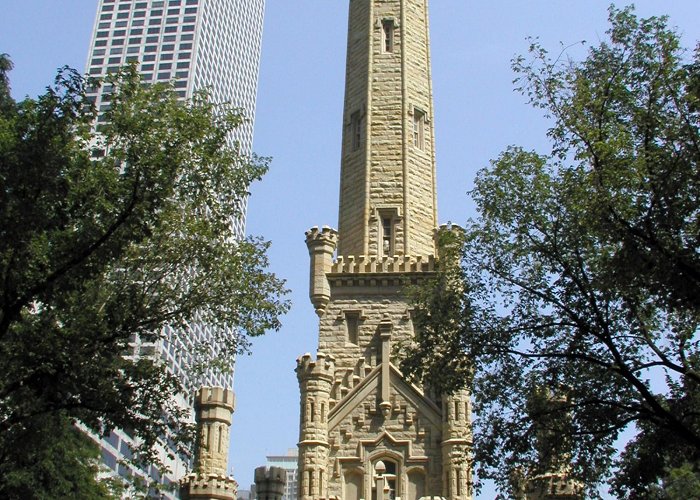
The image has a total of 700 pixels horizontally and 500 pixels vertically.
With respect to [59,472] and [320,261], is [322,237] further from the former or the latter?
[59,472]

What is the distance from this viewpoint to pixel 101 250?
15398 mm

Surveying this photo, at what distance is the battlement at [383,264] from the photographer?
28.9 meters

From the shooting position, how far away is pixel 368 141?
3159 centimetres

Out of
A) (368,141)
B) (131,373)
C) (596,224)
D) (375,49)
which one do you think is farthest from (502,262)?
(375,49)

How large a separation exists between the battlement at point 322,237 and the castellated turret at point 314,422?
12.3 feet

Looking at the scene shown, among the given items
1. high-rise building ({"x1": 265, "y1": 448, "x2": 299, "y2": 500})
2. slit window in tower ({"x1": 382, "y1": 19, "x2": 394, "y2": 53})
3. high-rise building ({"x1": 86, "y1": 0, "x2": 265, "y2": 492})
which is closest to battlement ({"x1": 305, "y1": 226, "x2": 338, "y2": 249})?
slit window in tower ({"x1": 382, "y1": 19, "x2": 394, "y2": 53})

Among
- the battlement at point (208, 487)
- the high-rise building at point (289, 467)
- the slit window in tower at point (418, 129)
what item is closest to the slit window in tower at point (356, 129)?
the slit window in tower at point (418, 129)

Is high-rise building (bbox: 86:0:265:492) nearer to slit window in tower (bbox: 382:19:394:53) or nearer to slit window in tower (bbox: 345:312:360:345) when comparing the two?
slit window in tower (bbox: 382:19:394:53)

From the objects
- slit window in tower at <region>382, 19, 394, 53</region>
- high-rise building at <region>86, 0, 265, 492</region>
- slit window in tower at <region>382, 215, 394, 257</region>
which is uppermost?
high-rise building at <region>86, 0, 265, 492</region>

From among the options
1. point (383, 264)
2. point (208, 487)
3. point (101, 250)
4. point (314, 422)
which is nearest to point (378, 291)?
point (383, 264)

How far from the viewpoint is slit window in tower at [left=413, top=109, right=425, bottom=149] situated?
3197 centimetres

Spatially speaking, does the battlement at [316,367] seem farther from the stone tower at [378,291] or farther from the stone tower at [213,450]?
the stone tower at [213,450]

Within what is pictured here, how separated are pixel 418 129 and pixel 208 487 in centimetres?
1355

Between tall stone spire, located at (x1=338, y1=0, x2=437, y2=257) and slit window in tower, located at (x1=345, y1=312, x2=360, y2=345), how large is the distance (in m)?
2.13
